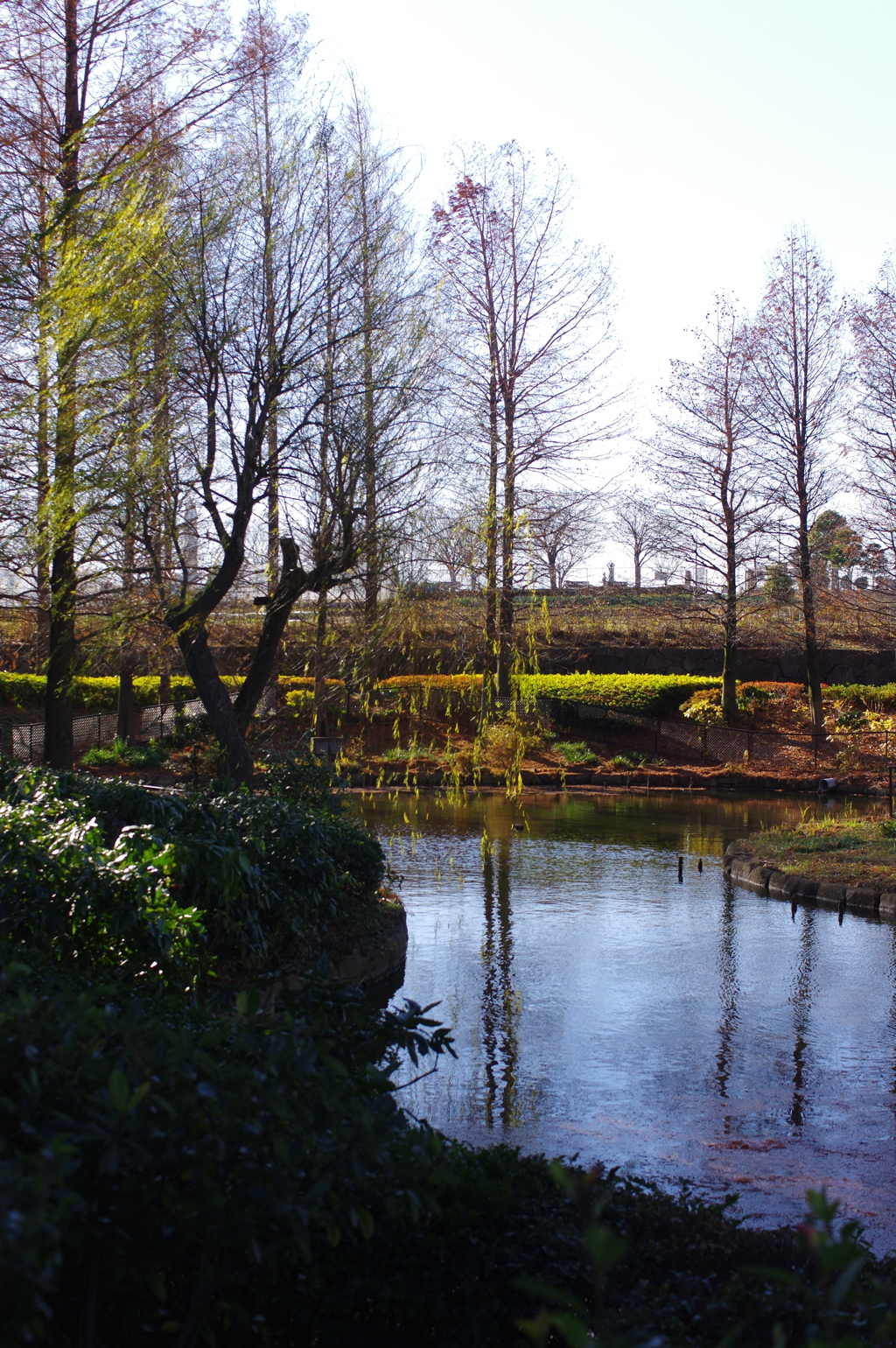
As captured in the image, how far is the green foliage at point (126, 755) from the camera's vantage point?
55.2ft

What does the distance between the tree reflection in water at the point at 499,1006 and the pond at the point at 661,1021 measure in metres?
0.02

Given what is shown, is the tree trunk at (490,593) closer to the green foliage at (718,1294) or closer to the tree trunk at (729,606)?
the tree trunk at (729,606)

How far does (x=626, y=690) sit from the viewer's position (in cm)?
2308

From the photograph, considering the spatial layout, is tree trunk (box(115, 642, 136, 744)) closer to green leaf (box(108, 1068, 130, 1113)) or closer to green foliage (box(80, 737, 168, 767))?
green foliage (box(80, 737, 168, 767))

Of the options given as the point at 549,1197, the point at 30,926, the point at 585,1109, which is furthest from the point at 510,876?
the point at 549,1197

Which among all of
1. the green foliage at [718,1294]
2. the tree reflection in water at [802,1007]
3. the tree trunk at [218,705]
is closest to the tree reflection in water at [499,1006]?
the tree reflection in water at [802,1007]

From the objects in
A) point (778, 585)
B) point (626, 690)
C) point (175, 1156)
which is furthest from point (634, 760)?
point (175, 1156)

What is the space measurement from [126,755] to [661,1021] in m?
13.0

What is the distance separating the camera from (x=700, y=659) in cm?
2769

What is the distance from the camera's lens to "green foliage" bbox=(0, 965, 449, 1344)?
171 cm

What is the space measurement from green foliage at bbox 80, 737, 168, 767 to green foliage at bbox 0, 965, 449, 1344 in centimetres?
1513

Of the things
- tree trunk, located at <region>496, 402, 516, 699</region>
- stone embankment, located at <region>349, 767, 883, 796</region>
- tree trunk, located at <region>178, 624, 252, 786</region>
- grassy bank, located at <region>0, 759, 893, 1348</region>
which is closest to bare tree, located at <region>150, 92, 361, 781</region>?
tree trunk, located at <region>178, 624, 252, 786</region>

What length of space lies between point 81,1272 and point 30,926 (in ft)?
8.62

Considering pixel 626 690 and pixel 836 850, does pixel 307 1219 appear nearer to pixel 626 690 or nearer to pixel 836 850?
pixel 836 850
